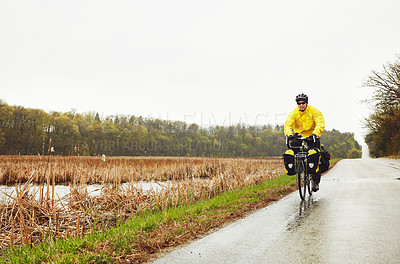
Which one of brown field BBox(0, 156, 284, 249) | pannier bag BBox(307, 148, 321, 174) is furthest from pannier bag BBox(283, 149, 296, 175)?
brown field BBox(0, 156, 284, 249)

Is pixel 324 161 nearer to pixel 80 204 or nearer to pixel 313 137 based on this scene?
pixel 313 137

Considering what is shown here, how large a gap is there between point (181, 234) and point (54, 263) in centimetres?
192

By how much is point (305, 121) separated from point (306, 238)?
13.9 feet

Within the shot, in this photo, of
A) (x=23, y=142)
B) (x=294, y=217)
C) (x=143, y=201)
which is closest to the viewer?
(x=294, y=217)

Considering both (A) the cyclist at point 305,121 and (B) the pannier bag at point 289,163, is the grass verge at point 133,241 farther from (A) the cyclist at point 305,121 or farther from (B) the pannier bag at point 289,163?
(A) the cyclist at point 305,121

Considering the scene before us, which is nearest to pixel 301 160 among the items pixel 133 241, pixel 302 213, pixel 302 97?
pixel 302 97

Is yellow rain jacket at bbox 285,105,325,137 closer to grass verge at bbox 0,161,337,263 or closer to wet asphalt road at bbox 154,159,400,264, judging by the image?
wet asphalt road at bbox 154,159,400,264

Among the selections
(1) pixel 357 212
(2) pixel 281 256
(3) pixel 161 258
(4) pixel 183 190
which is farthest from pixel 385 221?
(4) pixel 183 190

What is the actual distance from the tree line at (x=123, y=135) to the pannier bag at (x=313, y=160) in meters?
24.6

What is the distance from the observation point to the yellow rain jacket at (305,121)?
7.74m

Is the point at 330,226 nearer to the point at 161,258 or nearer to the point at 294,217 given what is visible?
the point at 294,217

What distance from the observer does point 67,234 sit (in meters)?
5.00

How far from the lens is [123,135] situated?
248 feet

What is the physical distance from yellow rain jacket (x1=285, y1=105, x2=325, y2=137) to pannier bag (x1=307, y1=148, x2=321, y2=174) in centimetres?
55
